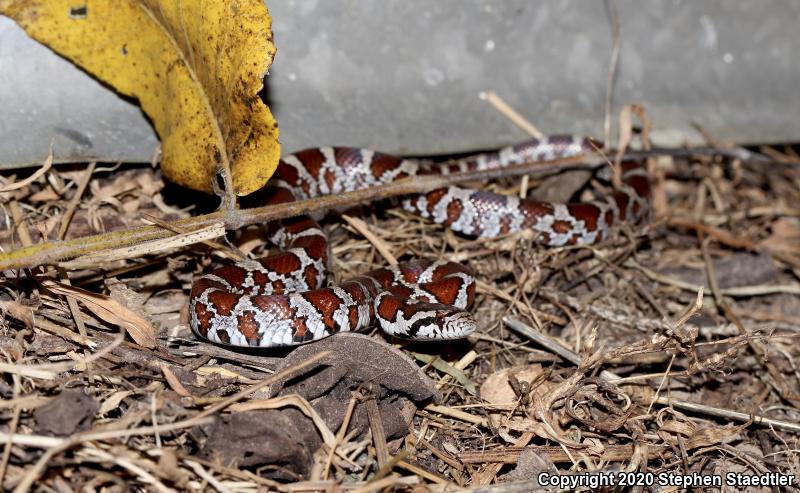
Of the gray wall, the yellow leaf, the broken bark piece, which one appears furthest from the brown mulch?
the yellow leaf

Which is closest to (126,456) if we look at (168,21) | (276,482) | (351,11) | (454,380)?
(276,482)

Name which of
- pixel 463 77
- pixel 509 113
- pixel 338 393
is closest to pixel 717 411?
pixel 338 393

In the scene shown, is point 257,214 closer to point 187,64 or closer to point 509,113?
point 187,64

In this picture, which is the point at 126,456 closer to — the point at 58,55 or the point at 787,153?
the point at 58,55

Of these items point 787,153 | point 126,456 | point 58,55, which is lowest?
point 126,456

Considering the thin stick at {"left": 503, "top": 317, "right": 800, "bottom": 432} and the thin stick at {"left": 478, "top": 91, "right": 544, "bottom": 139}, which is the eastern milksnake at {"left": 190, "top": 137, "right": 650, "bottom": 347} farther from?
the thin stick at {"left": 503, "top": 317, "right": 800, "bottom": 432}
